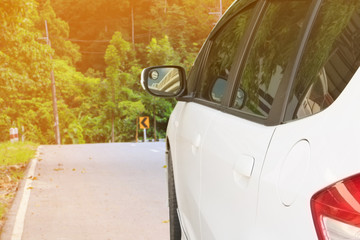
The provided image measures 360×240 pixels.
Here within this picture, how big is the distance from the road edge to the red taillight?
18.8 ft

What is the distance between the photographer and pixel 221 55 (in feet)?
10.9

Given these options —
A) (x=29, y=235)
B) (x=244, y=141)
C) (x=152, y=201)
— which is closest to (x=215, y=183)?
(x=244, y=141)

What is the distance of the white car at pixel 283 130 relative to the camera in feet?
4.10

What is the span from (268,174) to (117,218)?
A: 6.16 m

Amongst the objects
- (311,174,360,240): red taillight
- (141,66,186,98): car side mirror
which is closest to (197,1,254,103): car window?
(141,66,186,98): car side mirror

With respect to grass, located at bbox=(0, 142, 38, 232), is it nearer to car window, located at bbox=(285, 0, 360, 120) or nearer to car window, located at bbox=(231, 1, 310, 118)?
car window, located at bbox=(231, 1, 310, 118)

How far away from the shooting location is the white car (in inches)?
49.2

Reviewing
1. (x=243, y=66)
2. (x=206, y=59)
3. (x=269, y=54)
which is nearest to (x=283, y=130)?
(x=269, y=54)

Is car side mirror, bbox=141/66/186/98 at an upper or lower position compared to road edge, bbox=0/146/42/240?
upper

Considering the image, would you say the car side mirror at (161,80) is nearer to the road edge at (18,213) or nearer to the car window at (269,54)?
the car window at (269,54)

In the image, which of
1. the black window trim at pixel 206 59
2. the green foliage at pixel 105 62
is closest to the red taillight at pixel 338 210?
the black window trim at pixel 206 59

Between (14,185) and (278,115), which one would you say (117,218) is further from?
(278,115)

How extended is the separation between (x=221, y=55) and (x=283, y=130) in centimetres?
176

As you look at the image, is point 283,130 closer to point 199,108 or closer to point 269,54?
point 269,54
